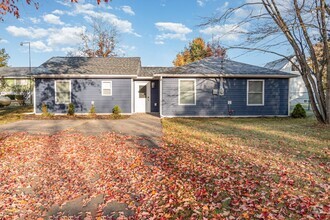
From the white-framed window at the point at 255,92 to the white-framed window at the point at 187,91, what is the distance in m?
3.25

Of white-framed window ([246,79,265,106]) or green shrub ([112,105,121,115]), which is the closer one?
green shrub ([112,105,121,115])

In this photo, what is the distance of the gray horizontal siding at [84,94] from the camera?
559 inches

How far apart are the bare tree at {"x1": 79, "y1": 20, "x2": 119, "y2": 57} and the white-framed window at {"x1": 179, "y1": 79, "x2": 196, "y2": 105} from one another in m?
17.3

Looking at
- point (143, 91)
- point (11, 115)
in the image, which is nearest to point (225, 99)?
point (143, 91)

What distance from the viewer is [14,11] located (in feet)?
16.1

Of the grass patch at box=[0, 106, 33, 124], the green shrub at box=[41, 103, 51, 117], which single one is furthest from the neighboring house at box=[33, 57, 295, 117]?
the grass patch at box=[0, 106, 33, 124]

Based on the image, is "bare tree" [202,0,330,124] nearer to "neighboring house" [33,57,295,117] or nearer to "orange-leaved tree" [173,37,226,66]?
"neighboring house" [33,57,295,117]

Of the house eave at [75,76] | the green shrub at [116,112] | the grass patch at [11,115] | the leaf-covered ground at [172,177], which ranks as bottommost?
the leaf-covered ground at [172,177]

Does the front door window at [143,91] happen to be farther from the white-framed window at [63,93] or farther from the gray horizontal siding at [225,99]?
the white-framed window at [63,93]

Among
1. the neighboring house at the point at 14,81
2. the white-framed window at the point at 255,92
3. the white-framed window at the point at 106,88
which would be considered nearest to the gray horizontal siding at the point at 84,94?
the white-framed window at the point at 106,88

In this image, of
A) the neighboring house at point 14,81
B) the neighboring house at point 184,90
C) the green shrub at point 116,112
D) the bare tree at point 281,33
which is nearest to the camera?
the bare tree at point 281,33

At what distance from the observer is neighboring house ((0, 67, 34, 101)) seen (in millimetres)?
24938

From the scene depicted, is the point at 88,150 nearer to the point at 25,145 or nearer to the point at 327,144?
the point at 25,145

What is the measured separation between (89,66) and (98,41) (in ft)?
45.5
